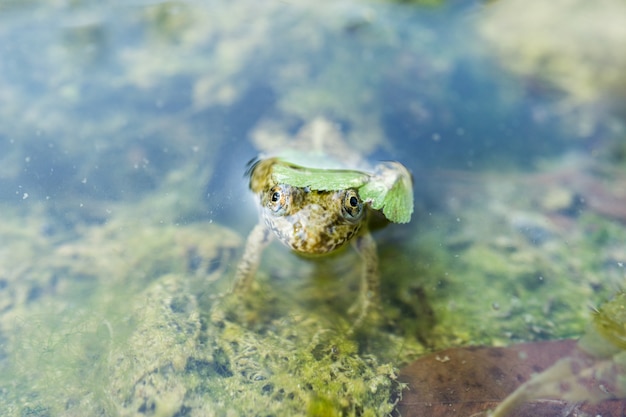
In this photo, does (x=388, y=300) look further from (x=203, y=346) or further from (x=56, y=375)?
(x=56, y=375)

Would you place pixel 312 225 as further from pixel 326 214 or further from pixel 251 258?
Answer: pixel 251 258

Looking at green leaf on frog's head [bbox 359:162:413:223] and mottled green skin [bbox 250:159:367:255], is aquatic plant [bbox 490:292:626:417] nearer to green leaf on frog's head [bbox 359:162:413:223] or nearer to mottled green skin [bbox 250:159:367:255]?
green leaf on frog's head [bbox 359:162:413:223]

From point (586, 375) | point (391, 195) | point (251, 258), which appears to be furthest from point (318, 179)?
point (586, 375)

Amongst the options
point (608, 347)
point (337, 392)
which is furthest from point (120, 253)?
point (608, 347)

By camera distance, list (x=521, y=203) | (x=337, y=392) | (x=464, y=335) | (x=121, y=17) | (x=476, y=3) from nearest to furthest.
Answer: (x=337, y=392), (x=464, y=335), (x=521, y=203), (x=121, y=17), (x=476, y=3)

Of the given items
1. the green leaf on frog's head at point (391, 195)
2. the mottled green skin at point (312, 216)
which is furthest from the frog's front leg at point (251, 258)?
the green leaf on frog's head at point (391, 195)

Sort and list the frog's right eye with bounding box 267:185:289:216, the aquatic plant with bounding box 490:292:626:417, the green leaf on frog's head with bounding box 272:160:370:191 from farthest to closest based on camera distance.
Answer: the frog's right eye with bounding box 267:185:289:216, the green leaf on frog's head with bounding box 272:160:370:191, the aquatic plant with bounding box 490:292:626:417

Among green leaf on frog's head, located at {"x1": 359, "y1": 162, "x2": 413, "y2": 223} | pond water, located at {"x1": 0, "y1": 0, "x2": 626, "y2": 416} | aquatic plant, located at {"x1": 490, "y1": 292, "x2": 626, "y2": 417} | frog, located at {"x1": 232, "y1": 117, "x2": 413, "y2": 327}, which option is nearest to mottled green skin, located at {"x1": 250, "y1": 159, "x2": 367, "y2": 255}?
frog, located at {"x1": 232, "y1": 117, "x2": 413, "y2": 327}
